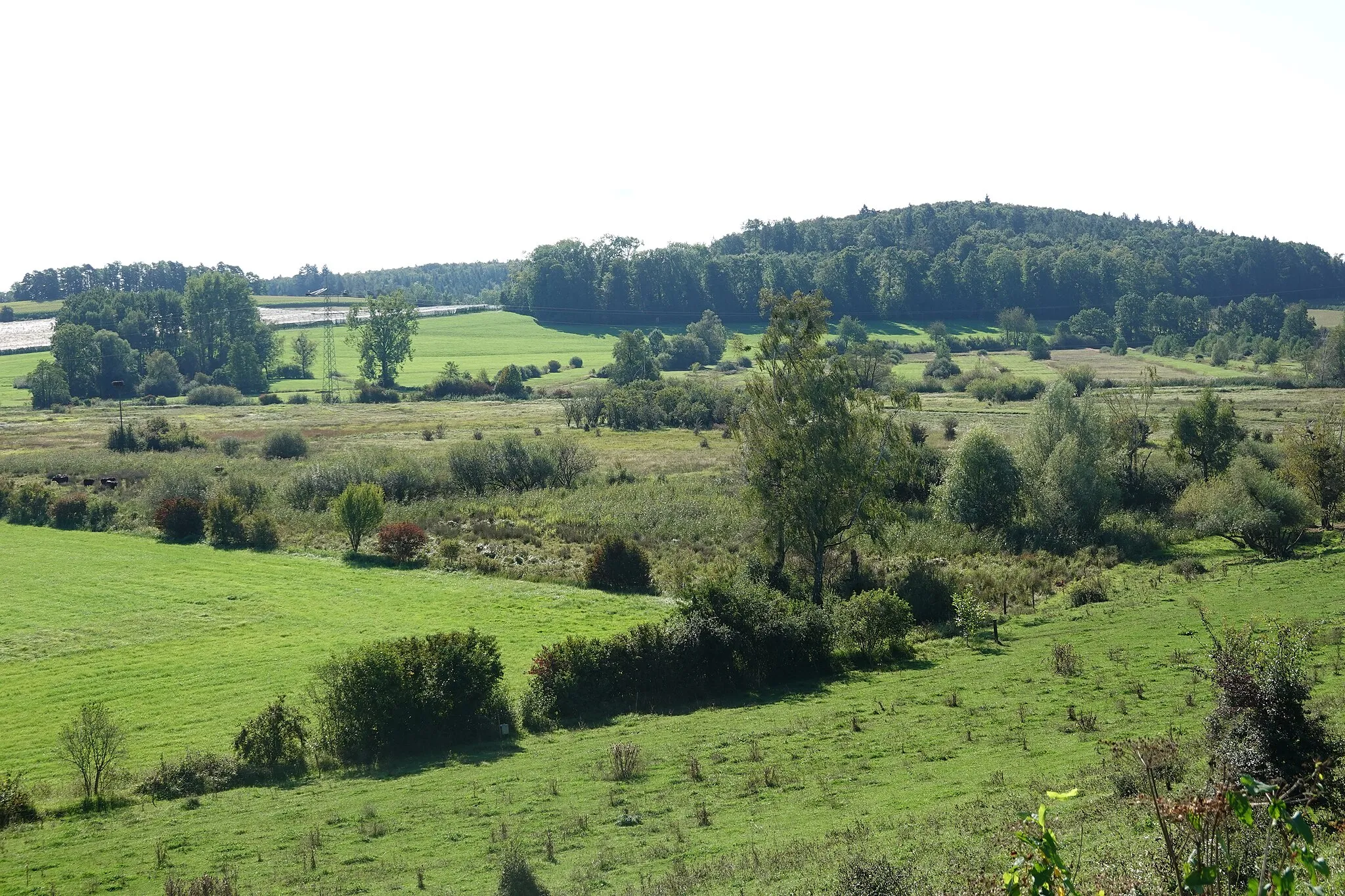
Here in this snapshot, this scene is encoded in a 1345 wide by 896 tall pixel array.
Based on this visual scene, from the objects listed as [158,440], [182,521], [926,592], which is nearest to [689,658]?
[926,592]

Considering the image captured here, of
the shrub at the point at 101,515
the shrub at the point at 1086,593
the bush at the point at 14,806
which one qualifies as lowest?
the shrub at the point at 101,515

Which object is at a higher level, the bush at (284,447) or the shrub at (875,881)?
the shrub at (875,881)

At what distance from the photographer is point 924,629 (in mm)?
38406

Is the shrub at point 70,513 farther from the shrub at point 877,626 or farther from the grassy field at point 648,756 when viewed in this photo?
the shrub at point 877,626

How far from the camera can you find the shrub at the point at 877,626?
34.5m

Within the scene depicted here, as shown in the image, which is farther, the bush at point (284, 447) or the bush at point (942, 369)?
the bush at point (942, 369)

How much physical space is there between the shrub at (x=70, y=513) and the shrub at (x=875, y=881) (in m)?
64.9

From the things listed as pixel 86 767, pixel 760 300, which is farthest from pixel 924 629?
pixel 86 767

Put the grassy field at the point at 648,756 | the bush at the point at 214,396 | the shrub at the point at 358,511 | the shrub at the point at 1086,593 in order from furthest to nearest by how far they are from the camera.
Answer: the bush at the point at 214,396 < the shrub at the point at 358,511 < the shrub at the point at 1086,593 < the grassy field at the point at 648,756

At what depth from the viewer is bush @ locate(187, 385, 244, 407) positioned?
143625 mm

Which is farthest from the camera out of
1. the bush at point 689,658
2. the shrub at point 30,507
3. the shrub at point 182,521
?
the shrub at point 30,507

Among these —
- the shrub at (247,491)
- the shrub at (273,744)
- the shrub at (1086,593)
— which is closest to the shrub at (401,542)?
the shrub at (247,491)

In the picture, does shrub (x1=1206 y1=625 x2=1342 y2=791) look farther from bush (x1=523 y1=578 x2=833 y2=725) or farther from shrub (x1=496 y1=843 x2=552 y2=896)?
bush (x1=523 y1=578 x2=833 y2=725)

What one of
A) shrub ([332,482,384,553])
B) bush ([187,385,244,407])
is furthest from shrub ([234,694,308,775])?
bush ([187,385,244,407])
